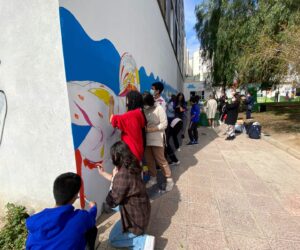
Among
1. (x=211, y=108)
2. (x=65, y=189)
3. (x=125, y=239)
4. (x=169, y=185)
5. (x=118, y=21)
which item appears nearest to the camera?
(x=65, y=189)

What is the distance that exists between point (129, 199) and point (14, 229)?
154 cm

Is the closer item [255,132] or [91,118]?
[91,118]

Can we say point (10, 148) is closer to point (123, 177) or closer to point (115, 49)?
point (123, 177)

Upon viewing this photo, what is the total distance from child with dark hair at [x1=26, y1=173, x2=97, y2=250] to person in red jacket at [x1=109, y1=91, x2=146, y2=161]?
4.32 feet

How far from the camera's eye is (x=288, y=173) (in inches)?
188

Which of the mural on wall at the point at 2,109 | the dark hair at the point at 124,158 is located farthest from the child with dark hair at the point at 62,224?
the mural on wall at the point at 2,109

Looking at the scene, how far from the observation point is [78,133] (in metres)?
2.54

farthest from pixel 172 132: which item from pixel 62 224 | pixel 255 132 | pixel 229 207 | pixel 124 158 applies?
pixel 62 224

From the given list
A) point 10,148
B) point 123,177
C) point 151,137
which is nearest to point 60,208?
point 123,177

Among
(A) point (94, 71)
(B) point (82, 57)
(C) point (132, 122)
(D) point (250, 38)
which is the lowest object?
(C) point (132, 122)

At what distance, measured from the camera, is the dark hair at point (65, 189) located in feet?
5.33

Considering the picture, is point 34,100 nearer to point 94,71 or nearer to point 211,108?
point 94,71

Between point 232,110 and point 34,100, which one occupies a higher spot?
point 34,100

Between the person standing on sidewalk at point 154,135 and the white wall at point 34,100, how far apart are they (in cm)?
142
